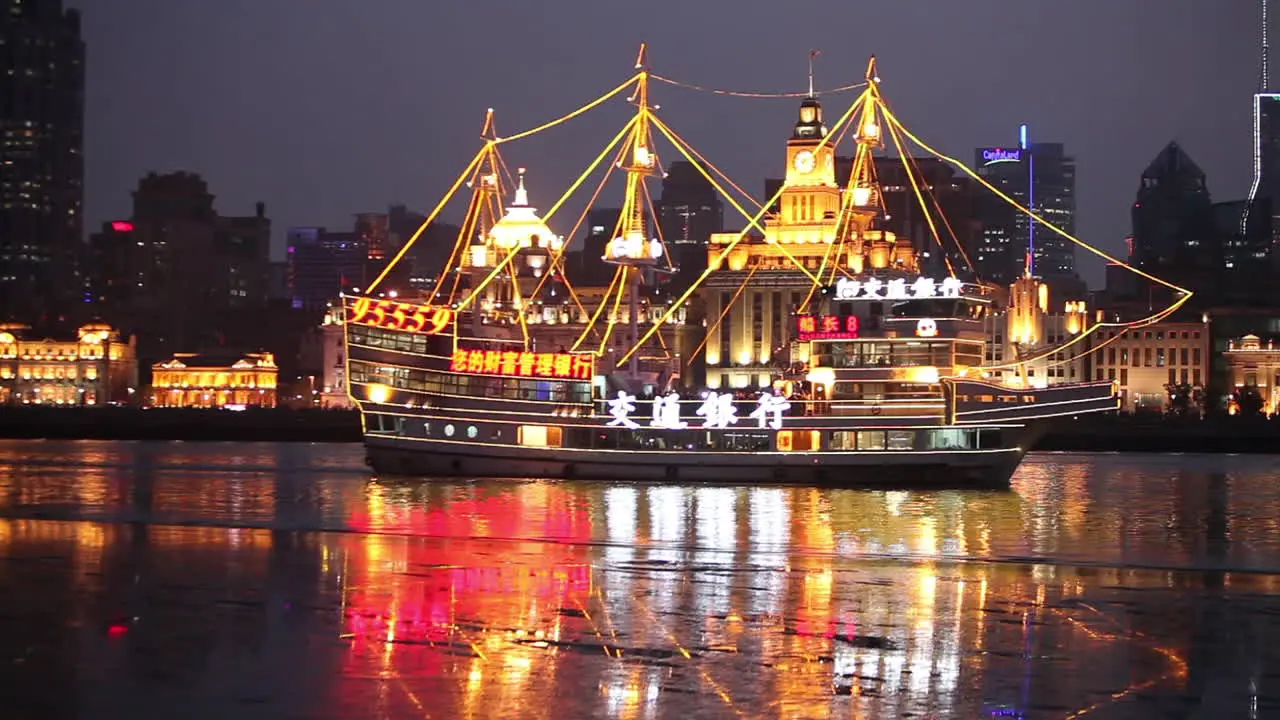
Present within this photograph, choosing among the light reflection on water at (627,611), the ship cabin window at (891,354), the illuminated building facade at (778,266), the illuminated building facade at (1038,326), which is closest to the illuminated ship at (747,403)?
the ship cabin window at (891,354)

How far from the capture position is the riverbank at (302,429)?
13312 cm

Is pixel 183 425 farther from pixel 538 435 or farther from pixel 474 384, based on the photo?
pixel 538 435

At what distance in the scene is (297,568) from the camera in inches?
1305

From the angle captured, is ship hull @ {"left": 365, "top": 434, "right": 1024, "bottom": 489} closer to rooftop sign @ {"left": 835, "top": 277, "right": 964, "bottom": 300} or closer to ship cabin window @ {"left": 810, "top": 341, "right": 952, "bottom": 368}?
ship cabin window @ {"left": 810, "top": 341, "right": 952, "bottom": 368}

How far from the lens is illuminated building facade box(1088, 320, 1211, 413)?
176 m

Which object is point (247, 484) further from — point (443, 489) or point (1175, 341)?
point (1175, 341)

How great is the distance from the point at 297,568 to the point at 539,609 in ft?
25.9

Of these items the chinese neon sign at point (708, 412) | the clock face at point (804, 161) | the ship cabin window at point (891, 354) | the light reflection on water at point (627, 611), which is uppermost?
the clock face at point (804, 161)

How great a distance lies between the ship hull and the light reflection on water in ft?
46.7

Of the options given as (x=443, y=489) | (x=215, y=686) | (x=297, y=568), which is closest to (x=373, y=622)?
(x=215, y=686)

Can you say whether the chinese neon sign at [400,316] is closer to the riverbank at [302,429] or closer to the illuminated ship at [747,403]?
the illuminated ship at [747,403]

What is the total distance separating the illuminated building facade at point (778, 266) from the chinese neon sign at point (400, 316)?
4147 inches

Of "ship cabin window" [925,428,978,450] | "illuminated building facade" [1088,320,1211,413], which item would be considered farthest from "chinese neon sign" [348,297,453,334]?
"illuminated building facade" [1088,320,1211,413]

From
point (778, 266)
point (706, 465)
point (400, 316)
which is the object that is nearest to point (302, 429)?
point (778, 266)
